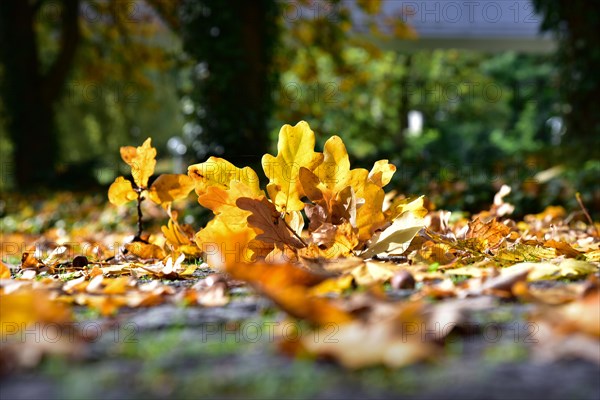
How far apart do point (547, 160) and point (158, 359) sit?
5.25 meters

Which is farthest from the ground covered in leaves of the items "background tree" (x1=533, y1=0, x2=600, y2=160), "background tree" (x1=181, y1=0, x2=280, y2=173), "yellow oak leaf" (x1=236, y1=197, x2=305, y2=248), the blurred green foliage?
"background tree" (x1=533, y1=0, x2=600, y2=160)

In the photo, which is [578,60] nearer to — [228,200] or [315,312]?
[228,200]

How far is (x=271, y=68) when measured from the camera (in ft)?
18.4

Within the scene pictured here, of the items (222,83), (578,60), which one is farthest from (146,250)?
(578,60)

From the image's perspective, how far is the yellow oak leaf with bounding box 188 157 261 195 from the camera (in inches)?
55.4

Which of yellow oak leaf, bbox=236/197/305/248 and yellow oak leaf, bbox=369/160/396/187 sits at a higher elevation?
yellow oak leaf, bbox=369/160/396/187

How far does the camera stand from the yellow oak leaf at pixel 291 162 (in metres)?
1.40

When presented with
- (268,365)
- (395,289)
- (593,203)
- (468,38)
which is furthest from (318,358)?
(468,38)

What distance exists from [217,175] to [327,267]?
386 mm

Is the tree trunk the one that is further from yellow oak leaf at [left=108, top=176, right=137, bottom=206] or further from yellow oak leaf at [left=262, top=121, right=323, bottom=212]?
yellow oak leaf at [left=262, top=121, right=323, bottom=212]

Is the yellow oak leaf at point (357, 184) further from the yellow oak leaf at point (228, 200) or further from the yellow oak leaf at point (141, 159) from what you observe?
the yellow oak leaf at point (141, 159)

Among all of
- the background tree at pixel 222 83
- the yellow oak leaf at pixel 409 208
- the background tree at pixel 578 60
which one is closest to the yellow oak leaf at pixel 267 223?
the yellow oak leaf at pixel 409 208

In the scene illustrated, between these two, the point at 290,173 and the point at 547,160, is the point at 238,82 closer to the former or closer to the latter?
the point at 547,160

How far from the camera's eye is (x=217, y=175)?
4.64ft
